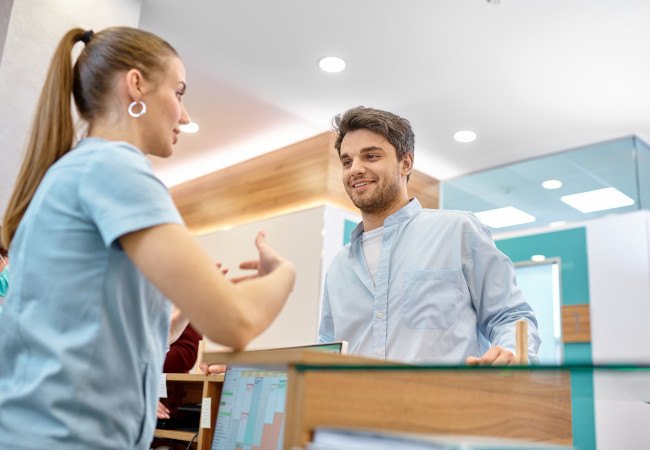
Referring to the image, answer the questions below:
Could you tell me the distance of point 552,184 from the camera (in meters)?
4.83

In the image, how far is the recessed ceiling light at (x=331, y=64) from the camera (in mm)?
3730

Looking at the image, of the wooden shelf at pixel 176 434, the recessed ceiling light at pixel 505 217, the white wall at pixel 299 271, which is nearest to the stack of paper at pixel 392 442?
the wooden shelf at pixel 176 434

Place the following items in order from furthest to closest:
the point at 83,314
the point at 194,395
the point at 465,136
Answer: the point at 465,136, the point at 194,395, the point at 83,314

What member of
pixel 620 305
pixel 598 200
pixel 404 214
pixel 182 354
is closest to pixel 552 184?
pixel 598 200

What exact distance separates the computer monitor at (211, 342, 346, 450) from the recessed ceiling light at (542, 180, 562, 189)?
3605 millimetres

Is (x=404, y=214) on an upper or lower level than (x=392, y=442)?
upper

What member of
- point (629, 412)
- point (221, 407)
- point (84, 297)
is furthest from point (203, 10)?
point (629, 412)

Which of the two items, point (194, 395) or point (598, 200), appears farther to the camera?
point (598, 200)

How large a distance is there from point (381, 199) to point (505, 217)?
11.3 feet

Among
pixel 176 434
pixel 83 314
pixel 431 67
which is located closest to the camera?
pixel 83 314

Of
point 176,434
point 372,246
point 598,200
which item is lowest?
point 176,434

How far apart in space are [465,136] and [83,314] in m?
4.21

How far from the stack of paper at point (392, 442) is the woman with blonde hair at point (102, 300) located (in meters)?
0.16

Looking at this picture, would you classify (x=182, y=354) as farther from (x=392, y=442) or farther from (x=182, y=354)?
(x=392, y=442)
